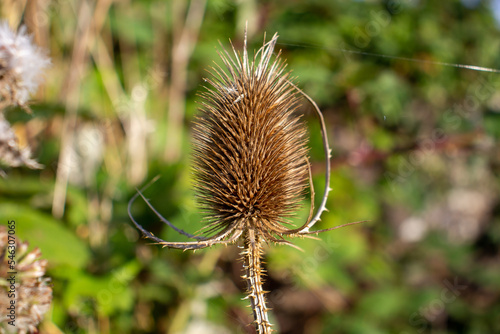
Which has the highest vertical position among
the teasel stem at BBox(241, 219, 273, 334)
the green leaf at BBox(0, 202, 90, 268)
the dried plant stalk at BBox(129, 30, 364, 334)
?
the dried plant stalk at BBox(129, 30, 364, 334)

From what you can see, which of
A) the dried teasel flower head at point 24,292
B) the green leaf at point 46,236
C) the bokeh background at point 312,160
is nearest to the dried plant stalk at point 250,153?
the dried teasel flower head at point 24,292

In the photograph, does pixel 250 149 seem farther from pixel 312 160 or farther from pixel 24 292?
pixel 312 160

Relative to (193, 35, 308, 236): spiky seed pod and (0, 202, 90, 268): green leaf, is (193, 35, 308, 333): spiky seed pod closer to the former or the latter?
(193, 35, 308, 236): spiky seed pod

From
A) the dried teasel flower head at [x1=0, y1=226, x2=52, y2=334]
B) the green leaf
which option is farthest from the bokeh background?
the dried teasel flower head at [x1=0, y1=226, x2=52, y2=334]

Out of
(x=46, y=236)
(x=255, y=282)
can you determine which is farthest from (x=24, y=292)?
(x=46, y=236)

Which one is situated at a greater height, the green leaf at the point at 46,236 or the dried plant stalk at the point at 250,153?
the dried plant stalk at the point at 250,153

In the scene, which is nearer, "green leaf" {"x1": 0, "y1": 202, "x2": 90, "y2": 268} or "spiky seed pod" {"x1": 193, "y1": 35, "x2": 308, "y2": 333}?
"spiky seed pod" {"x1": 193, "y1": 35, "x2": 308, "y2": 333}

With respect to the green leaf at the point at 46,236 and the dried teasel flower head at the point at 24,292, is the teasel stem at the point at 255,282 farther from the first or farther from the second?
the green leaf at the point at 46,236
